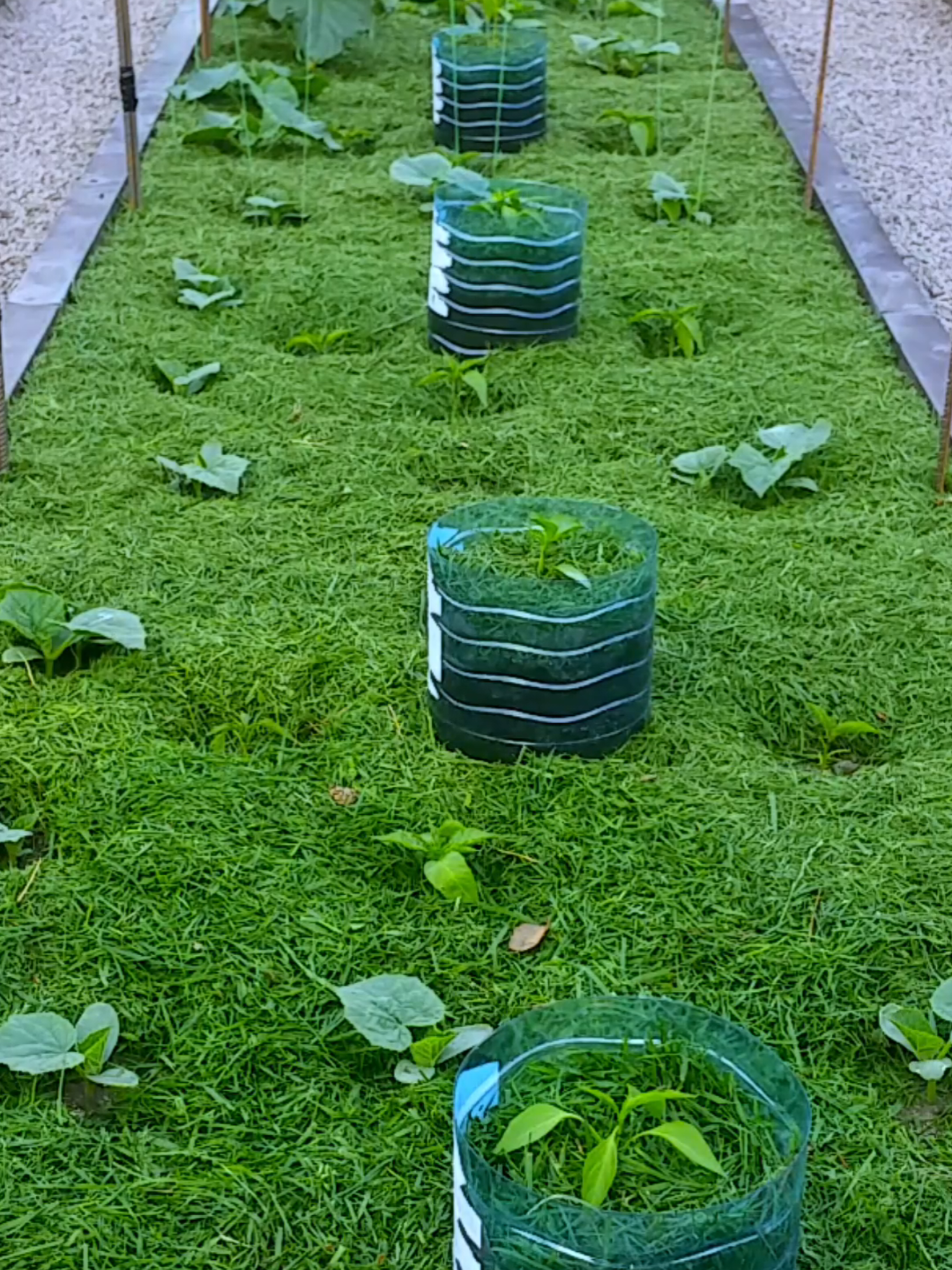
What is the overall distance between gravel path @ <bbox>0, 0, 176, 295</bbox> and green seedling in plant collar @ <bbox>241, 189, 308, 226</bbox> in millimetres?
549

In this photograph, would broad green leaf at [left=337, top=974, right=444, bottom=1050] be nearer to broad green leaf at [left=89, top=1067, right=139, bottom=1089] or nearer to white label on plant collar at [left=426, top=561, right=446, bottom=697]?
broad green leaf at [left=89, top=1067, right=139, bottom=1089]

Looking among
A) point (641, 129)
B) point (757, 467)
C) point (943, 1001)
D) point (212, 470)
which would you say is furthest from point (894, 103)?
point (943, 1001)

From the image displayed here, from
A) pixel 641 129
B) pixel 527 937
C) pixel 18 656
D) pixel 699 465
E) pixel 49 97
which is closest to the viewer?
pixel 527 937

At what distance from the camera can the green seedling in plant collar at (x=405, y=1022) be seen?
195 centimetres

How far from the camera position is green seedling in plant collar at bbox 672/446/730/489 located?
11.0ft

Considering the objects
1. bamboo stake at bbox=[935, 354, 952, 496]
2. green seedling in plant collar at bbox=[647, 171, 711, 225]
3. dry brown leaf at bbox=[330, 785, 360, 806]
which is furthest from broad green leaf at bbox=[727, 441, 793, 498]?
green seedling in plant collar at bbox=[647, 171, 711, 225]

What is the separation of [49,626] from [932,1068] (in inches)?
59.3

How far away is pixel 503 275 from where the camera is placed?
3762 mm

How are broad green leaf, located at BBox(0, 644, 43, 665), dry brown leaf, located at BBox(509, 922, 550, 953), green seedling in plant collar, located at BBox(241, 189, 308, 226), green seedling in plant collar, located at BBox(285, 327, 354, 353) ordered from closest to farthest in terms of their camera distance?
dry brown leaf, located at BBox(509, 922, 550, 953) < broad green leaf, located at BBox(0, 644, 43, 665) < green seedling in plant collar, located at BBox(285, 327, 354, 353) < green seedling in plant collar, located at BBox(241, 189, 308, 226)

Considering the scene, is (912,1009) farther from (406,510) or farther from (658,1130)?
(406,510)

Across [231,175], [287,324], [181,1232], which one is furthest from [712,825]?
[231,175]

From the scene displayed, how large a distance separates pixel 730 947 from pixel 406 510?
4.36 ft

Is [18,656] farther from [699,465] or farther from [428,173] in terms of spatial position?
[428,173]

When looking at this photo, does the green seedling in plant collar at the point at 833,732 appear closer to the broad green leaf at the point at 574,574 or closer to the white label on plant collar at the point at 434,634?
the broad green leaf at the point at 574,574
